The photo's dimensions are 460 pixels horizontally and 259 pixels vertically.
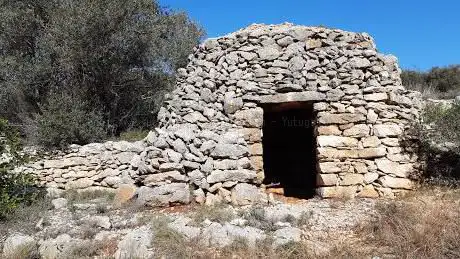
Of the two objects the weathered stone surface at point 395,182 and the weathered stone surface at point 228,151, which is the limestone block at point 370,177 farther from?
the weathered stone surface at point 228,151

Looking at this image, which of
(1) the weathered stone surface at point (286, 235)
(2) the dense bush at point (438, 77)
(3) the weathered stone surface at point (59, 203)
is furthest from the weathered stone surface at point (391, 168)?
(2) the dense bush at point (438, 77)

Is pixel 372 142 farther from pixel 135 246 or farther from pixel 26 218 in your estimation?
pixel 26 218

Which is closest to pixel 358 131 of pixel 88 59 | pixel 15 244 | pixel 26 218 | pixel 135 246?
pixel 135 246

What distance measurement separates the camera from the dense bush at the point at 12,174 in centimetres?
728

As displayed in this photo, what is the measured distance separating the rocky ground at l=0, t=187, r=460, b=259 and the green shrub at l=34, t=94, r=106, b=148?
274 centimetres

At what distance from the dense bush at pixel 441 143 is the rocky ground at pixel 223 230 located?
2.52 ft

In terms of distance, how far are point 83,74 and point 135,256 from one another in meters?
7.76

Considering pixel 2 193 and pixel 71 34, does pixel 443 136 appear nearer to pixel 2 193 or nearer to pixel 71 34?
pixel 2 193

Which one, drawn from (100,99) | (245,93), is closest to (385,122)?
(245,93)

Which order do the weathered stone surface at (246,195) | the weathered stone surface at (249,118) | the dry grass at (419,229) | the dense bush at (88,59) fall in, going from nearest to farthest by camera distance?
1. the dry grass at (419,229)
2. the weathered stone surface at (246,195)
3. the weathered stone surface at (249,118)
4. the dense bush at (88,59)

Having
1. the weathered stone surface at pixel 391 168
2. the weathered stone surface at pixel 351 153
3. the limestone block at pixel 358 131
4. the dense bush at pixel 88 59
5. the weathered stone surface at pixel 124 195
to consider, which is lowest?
the weathered stone surface at pixel 124 195

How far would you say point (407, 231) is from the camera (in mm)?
5207

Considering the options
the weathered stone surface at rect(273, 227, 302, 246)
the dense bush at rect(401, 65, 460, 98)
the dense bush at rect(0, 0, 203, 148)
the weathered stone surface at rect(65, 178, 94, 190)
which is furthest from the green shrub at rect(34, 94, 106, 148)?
the dense bush at rect(401, 65, 460, 98)

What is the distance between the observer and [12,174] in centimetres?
745
